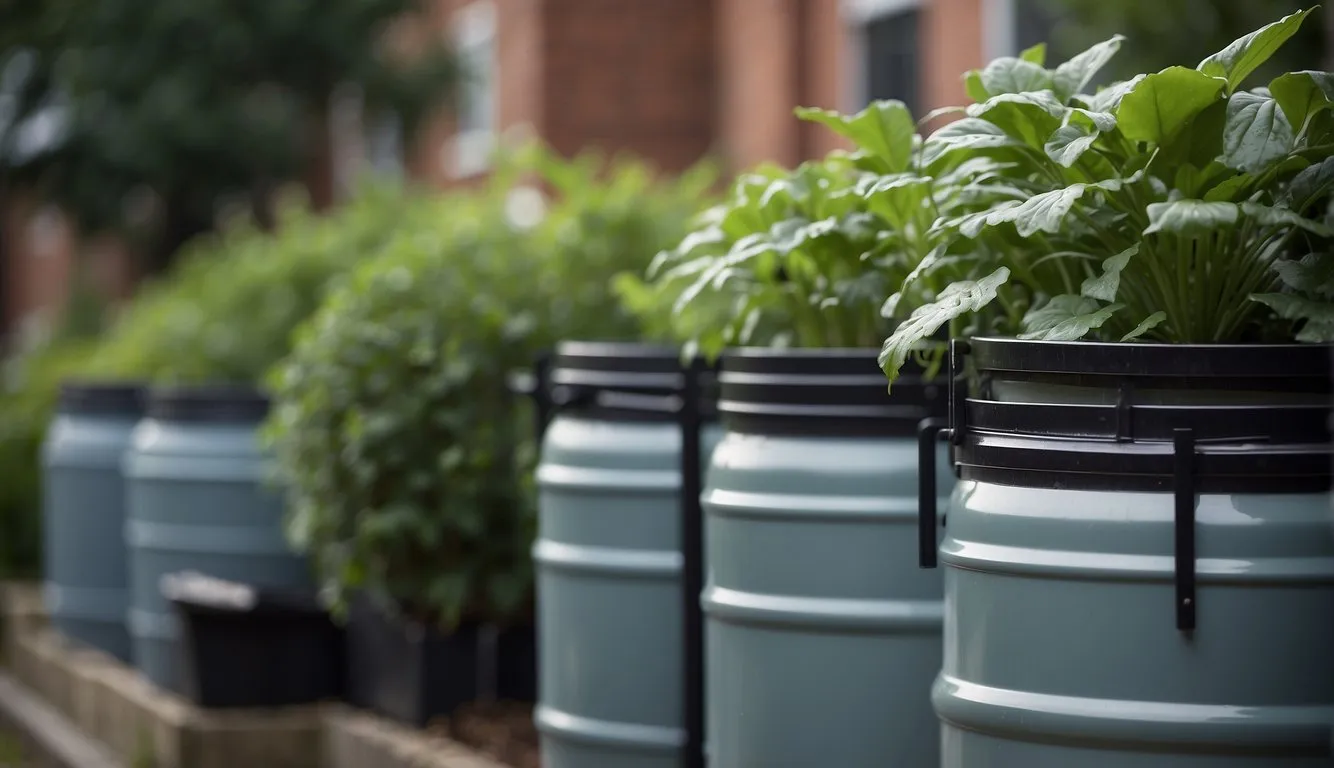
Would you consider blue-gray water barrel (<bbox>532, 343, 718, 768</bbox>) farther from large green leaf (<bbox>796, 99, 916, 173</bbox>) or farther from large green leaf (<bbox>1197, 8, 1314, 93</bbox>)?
large green leaf (<bbox>1197, 8, 1314, 93</bbox>)

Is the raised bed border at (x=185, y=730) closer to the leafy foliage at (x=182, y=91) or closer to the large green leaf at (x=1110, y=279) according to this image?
the large green leaf at (x=1110, y=279)

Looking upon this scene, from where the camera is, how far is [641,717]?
373cm

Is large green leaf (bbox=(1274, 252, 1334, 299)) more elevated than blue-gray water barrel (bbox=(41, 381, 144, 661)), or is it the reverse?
large green leaf (bbox=(1274, 252, 1334, 299))

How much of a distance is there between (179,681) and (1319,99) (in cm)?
455

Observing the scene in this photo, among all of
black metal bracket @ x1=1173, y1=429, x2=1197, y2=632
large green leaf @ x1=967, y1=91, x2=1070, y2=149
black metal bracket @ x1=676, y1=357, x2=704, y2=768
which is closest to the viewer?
black metal bracket @ x1=1173, y1=429, x2=1197, y2=632

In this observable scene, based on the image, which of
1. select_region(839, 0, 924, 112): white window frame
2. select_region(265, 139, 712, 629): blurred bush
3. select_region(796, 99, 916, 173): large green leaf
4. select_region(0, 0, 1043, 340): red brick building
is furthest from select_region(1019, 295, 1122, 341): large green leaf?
select_region(839, 0, 924, 112): white window frame

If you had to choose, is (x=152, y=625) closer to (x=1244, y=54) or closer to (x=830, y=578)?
(x=830, y=578)

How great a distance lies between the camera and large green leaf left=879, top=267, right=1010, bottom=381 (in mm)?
2514

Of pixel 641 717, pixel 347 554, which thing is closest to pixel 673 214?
pixel 347 554

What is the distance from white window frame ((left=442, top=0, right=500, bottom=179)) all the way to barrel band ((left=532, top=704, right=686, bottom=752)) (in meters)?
11.2

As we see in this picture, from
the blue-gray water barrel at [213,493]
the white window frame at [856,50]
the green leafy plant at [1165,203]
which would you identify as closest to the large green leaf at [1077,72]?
the green leafy plant at [1165,203]

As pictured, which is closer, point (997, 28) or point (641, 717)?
point (641, 717)

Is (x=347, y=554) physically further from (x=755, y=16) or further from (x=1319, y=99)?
(x=755, y=16)

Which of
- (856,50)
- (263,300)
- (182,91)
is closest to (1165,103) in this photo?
(263,300)
